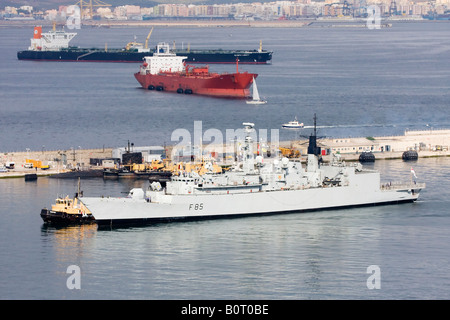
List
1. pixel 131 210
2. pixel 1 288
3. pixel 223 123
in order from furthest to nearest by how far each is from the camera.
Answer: pixel 223 123
pixel 131 210
pixel 1 288

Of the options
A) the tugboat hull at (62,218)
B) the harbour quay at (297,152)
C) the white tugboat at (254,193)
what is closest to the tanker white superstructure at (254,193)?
the white tugboat at (254,193)

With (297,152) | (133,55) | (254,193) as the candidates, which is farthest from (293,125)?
(133,55)

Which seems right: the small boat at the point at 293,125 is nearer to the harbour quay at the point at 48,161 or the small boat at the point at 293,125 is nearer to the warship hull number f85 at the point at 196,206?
the harbour quay at the point at 48,161

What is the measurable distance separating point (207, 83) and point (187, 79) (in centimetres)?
290

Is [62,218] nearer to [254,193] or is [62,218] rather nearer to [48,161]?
[254,193]

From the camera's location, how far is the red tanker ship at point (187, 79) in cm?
10731

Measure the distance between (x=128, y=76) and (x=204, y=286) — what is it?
98592 mm

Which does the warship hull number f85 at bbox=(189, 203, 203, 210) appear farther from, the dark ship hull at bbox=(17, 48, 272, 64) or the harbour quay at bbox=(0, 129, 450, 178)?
the dark ship hull at bbox=(17, 48, 272, 64)

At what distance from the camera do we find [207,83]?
108 metres

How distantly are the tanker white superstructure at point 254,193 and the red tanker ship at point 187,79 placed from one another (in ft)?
185

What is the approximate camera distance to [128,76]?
131m
